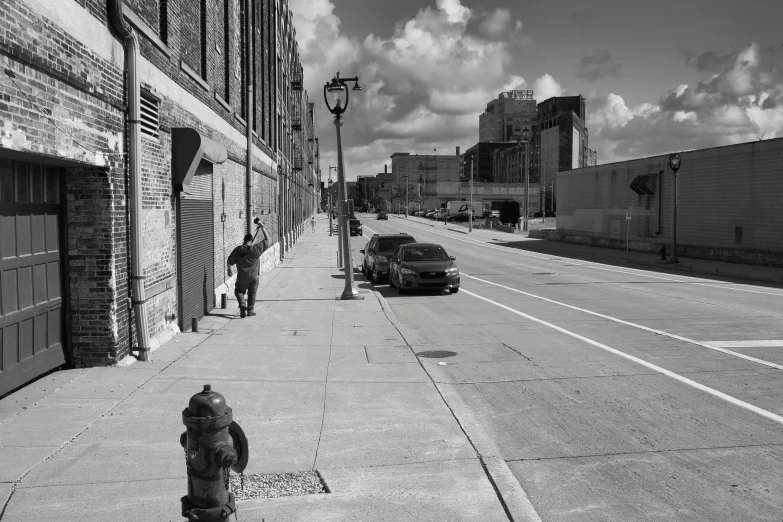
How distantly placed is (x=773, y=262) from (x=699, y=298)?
13713mm

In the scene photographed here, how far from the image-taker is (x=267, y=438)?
651 centimetres

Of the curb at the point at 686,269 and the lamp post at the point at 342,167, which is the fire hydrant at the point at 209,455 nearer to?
the lamp post at the point at 342,167

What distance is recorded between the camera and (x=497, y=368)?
32.2ft

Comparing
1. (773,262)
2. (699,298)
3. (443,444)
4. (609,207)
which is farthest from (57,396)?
(609,207)

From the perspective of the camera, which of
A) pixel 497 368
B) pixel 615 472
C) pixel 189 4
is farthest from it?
pixel 189 4

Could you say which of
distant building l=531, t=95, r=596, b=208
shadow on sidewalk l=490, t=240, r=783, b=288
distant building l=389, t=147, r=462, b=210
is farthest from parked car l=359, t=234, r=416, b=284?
distant building l=389, t=147, r=462, b=210

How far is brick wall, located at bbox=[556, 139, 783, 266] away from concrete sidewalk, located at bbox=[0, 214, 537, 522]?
25.5 m

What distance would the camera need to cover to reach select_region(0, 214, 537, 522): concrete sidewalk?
499 centimetres

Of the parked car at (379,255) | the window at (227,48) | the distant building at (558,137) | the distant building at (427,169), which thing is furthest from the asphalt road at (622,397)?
the distant building at (427,169)

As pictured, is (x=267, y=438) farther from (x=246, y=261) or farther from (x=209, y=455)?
(x=246, y=261)

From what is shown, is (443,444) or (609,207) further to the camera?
(609,207)

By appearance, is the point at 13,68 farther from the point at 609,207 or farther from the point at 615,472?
the point at 609,207

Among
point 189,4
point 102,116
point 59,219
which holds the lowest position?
point 59,219

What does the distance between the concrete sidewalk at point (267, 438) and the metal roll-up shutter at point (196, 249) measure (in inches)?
71.1
